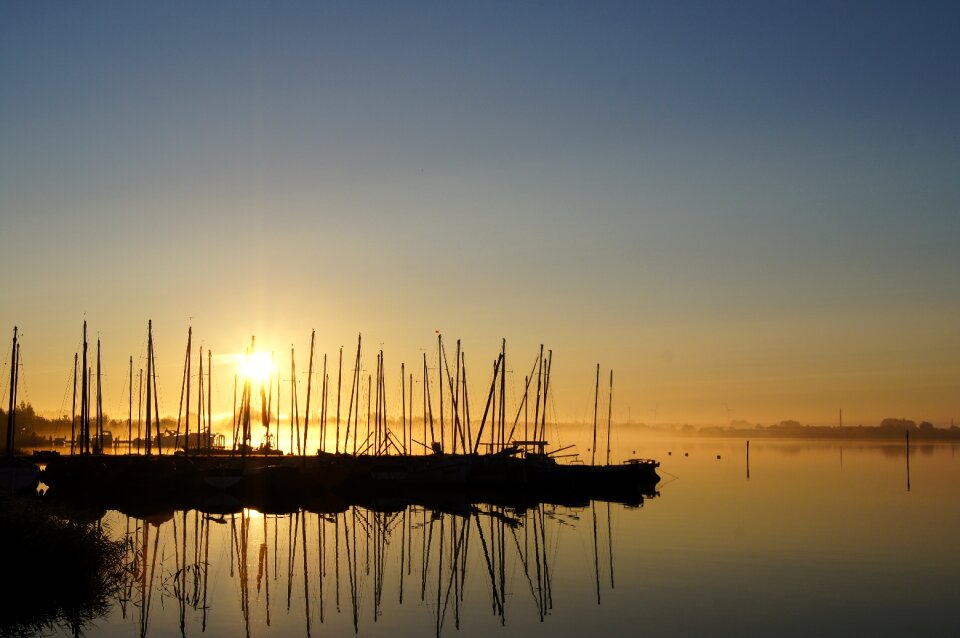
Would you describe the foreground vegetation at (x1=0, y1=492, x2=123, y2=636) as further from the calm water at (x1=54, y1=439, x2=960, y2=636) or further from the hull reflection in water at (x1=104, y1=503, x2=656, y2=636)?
the hull reflection in water at (x1=104, y1=503, x2=656, y2=636)

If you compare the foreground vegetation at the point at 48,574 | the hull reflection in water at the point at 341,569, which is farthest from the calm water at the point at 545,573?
the foreground vegetation at the point at 48,574

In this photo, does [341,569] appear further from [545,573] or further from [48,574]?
[48,574]

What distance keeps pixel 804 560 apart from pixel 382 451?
67.5 meters

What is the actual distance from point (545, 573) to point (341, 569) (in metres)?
8.29

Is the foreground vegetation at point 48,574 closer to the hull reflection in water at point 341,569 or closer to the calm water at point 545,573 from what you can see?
the calm water at point 545,573

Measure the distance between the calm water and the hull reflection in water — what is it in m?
0.11

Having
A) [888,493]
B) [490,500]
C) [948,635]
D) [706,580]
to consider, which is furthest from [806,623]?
[888,493]

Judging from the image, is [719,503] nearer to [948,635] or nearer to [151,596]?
[948,635]

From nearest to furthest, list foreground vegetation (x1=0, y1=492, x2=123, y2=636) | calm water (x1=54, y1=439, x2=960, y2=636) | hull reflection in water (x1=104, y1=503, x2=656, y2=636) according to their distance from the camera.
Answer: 1. foreground vegetation (x1=0, y1=492, x2=123, y2=636)
2. calm water (x1=54, y1=439, x2=960, y2=636)
3. hull reflection in water (x1=104, y1=503, x2=656, y2=636)

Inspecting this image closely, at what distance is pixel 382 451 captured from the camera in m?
106

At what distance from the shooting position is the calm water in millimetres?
29547

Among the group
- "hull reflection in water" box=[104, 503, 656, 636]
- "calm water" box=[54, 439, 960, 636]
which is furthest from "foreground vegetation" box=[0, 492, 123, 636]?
"hull reflection in water" box=[104, 503, 656, 636]

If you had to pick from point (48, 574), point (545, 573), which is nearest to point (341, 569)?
point (545, 573)

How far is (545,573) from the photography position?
130 ft
